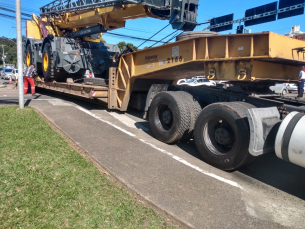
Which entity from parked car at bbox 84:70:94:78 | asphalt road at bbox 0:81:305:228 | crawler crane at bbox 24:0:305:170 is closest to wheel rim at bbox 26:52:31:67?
parked car at bbox 84:70:94:78

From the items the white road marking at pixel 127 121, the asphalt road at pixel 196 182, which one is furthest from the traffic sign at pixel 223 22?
the asphalt road at pixel 196 182

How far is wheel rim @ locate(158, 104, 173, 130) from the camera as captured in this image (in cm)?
570

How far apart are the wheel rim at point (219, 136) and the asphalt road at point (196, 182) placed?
1.20ft

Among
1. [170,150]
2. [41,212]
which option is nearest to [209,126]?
[170,150]

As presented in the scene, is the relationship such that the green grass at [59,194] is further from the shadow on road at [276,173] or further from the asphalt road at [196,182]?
the shadow on road at [276,173]

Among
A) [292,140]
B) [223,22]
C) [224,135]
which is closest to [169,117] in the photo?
[224,135]

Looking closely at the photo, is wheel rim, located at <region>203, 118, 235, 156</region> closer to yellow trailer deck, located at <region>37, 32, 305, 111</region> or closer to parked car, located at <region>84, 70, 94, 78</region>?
yellow trailer deck, located at <region>37, 32, 305, 111</region>

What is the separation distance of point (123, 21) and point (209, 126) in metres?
5.79

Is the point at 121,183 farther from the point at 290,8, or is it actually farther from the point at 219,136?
the point at 290,8

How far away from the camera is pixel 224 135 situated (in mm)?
4383

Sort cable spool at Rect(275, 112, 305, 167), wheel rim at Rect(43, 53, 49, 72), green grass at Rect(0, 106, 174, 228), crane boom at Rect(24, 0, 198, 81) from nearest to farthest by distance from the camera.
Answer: green grass at Rect(0, 106, 174, 228), cable spool at Rect(275, 112, 305, 167), crane boom at Rect(24, 0, 198, 81), wheel rim at Rect(43, 53, 49, 72)

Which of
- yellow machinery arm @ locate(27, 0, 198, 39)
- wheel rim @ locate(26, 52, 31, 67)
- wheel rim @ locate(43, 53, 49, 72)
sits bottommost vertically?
wheel rim @ locate(43, 53, 49, 72)

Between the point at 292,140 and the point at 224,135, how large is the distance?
45.3 inches

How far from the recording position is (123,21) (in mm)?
8906
